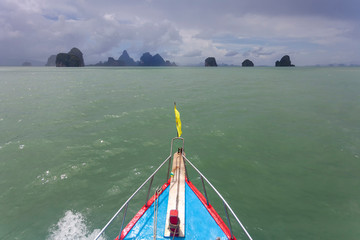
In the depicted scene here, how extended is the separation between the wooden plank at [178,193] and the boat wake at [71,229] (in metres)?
3.58

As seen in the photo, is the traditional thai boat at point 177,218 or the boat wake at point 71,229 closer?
the traditional thai boat at point 177,218

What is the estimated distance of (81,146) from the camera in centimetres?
1431

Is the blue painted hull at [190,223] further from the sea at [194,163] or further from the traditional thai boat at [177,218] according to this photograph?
the sea at [194,163]

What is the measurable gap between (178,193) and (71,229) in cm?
495

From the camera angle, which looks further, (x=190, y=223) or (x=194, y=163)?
(x=194, y=163)

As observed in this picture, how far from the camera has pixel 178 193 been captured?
24.5ft

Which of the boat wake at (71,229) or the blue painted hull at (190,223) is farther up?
the blue painted hull at (190,223)

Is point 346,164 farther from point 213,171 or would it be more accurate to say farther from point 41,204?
point 41,204

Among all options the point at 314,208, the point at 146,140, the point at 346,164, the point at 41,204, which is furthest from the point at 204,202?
the point at 346,164

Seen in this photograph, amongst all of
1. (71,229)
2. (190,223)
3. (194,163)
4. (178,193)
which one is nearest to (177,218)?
(190,223)

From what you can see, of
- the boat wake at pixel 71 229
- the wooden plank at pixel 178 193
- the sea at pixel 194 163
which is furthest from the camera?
the sea at pixel 194 163

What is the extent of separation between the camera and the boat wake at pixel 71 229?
7.47 metres

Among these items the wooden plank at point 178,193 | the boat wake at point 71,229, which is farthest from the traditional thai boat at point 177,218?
the boat wake at point 71,229

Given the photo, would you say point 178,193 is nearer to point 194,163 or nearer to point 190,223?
point 190,223
